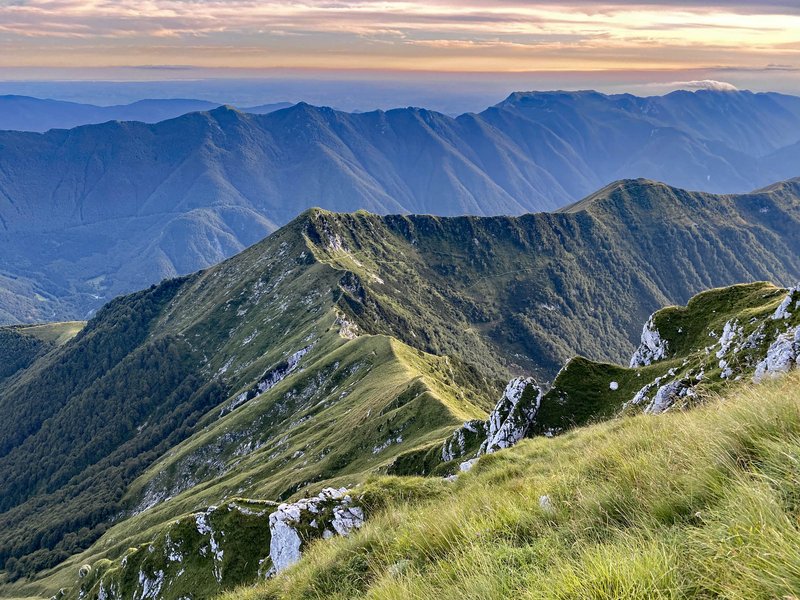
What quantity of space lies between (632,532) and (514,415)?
4516 centimetres

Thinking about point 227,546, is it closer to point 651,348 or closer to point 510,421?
point 510,421

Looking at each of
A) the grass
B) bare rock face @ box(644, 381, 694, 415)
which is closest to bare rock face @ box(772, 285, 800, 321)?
bare rock face @ box(644, 381, 694, 415)

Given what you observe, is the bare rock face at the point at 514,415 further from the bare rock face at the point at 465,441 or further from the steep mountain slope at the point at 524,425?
the bare rock face at the point at 465,441

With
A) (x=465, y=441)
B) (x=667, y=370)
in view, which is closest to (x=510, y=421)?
(x=465, y=441)

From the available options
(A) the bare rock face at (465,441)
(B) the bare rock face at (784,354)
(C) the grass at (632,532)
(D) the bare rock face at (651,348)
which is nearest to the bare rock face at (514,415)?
(A) the bare rock face at (465,441)

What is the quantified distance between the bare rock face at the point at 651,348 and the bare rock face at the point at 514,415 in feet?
42.4

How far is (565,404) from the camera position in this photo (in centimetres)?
5025

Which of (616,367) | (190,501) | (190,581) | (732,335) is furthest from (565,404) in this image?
(190,501)

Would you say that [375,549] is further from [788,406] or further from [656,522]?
[788,406]

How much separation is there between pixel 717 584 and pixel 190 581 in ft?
161

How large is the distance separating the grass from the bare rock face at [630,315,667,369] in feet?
159

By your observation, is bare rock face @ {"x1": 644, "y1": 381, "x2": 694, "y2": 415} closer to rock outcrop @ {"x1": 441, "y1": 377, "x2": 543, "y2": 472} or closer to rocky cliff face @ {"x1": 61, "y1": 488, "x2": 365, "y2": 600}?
rock outcrop @ {"x1": 441, "y1": 377, "x2": 543, "y2": 472}

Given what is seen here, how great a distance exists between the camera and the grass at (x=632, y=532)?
569 centimetres

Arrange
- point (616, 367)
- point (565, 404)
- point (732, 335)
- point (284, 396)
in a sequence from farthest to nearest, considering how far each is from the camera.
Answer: point (284, 396) → point (616, 367) → point (565, 404) → point (732, 335)
